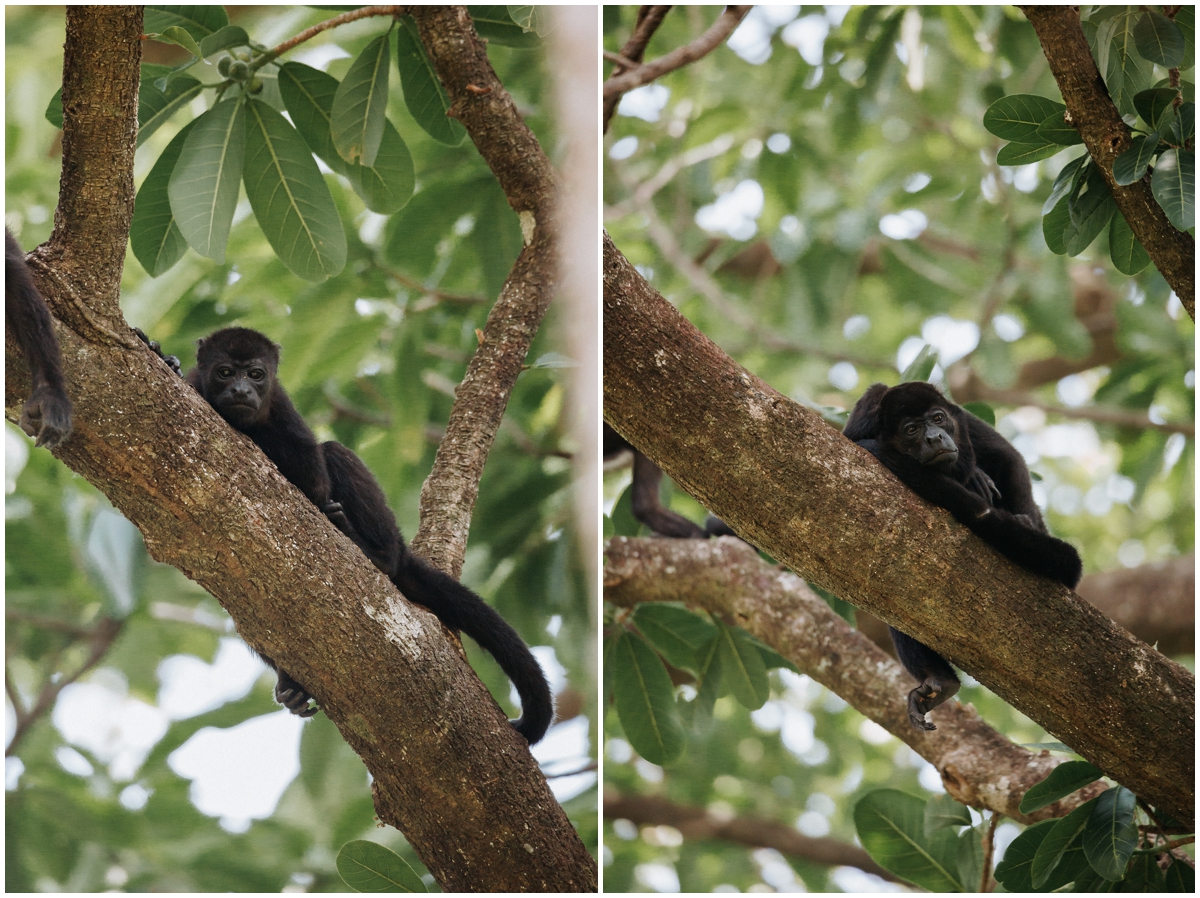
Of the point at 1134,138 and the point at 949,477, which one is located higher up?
the point at 1134,138

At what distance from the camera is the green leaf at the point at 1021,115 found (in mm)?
2654

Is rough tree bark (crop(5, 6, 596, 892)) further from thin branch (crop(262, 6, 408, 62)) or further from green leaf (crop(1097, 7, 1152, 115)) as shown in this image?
green leaf (crop(1097, 7, 1152, 115))

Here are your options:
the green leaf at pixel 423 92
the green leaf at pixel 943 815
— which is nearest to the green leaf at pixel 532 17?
the green leaf at pixel 423 92

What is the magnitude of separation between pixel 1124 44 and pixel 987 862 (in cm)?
233

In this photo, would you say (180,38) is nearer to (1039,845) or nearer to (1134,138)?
(1134,138)

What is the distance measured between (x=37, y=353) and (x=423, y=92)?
1.39 m

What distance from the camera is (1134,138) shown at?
256 cm

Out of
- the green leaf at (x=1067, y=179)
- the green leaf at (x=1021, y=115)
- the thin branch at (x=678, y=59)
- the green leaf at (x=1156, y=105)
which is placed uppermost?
the thin branch at (x=678, y=59)

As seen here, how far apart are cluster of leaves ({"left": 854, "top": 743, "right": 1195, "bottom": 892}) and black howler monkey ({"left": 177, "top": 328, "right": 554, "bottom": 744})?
1248 mm

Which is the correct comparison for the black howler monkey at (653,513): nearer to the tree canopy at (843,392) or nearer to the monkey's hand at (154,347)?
the tree canopy at (843,392)

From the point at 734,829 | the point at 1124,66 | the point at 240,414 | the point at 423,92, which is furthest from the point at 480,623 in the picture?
the point at 734,829

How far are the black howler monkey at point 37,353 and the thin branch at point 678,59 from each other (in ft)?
5.91

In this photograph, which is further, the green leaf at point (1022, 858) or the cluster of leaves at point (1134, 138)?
the green leaf at point (1022, 858)

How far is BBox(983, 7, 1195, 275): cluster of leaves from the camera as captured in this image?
8.20ft
